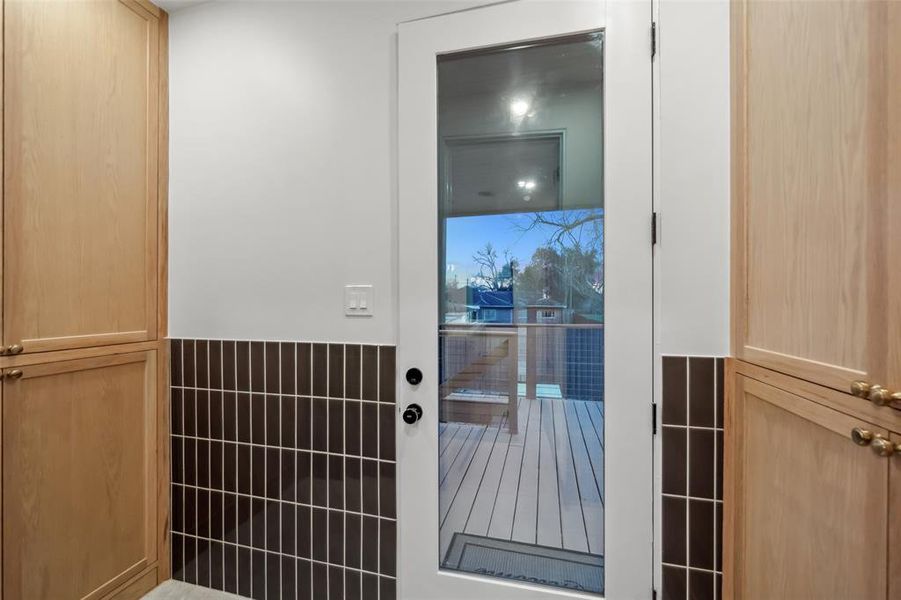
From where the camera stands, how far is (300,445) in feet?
4.93

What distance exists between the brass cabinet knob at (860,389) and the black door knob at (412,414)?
1092 millimetres

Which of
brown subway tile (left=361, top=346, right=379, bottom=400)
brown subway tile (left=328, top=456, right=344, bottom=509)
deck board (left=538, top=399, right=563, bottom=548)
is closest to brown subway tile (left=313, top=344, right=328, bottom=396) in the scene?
brown subway tile (left=361, top=346, right=379, bottom=400)

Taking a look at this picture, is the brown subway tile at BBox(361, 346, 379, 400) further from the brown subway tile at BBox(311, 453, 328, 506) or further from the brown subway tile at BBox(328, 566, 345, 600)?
the brown subway tile at BBox(328, 566, 345, 600)

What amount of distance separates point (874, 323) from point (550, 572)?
1.14 m

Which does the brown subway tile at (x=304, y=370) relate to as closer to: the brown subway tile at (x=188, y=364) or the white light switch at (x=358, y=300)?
the white light switch at (x=358, y=300)

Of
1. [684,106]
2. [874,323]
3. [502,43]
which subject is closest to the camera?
[874,323]

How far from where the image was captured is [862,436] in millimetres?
661

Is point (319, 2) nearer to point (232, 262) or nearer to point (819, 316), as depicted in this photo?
point (232, 262)

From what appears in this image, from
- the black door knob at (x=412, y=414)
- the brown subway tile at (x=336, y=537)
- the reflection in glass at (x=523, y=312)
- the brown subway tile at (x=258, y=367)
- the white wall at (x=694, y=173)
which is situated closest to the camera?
the white wall at (x=694, y=173)

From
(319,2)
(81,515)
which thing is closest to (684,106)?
(319,2)

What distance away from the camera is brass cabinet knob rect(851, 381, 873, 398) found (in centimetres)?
65

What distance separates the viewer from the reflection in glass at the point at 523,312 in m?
1.25

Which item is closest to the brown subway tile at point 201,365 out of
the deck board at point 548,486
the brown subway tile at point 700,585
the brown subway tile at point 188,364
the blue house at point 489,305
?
the brown subway tile at point 188,364

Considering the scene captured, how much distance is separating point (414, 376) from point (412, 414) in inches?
5.2
